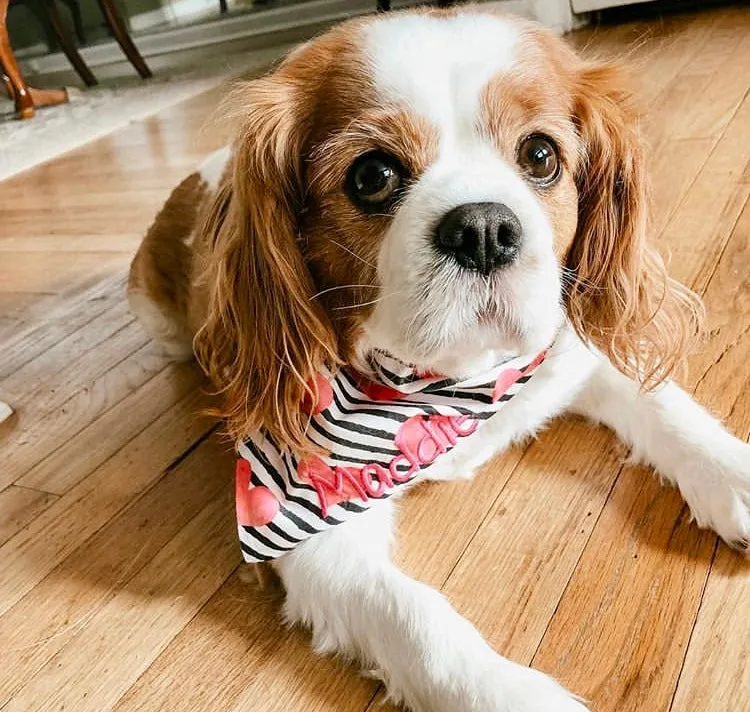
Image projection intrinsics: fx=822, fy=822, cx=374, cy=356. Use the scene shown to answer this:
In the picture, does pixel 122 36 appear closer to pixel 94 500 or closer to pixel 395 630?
pixel 94 500

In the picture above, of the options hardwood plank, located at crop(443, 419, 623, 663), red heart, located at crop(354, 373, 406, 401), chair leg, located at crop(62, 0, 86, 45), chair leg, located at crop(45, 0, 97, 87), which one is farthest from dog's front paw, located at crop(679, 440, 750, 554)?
chair leg, located at crop(62, 0, 86, 45)

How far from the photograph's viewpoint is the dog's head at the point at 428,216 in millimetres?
1107

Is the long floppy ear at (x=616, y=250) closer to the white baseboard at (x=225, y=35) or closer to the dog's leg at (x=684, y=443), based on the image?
the dog's leg at (x=684, y=443)

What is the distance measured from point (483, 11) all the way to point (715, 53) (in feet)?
9.04

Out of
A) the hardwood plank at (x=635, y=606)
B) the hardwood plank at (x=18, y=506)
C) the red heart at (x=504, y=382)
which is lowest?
the hardwood plank at (x=18, y=506)

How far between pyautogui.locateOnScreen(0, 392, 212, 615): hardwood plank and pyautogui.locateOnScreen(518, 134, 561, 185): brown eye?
3.34 ft

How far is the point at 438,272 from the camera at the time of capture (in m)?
1.08

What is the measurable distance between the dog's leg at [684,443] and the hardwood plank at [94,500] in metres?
0.89

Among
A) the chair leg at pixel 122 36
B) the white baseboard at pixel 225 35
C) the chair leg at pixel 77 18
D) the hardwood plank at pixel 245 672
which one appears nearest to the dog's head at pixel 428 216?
the hardwood plank at pixel 245 672

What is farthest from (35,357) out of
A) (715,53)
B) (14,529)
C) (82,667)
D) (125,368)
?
(715,53)

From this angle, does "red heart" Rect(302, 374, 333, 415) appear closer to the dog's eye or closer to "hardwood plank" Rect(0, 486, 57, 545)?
the dog's eye

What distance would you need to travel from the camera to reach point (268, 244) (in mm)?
1248

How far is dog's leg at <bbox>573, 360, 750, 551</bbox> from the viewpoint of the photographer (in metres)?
1.29

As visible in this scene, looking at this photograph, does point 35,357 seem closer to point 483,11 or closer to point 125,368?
point 125,368
